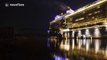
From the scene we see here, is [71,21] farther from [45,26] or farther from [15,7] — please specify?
[15,7]

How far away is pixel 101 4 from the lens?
15.6 meters

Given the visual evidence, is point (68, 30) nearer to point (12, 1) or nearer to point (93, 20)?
point (93, 20)

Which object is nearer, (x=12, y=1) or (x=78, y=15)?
(x=12, y=1)

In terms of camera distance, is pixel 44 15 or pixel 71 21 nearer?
pixel 44 15

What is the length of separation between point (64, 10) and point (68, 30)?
2059mm

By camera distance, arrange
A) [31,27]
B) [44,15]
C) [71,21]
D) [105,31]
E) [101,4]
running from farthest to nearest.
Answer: [71,21]
[31,27]
[44,15]
[101,4]
[105,31]

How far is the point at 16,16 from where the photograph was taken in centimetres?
1784

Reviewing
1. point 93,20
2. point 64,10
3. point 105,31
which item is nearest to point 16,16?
point 64,10

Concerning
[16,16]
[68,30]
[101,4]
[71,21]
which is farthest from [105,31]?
[16,16]

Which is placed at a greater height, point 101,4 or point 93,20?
point 101,4

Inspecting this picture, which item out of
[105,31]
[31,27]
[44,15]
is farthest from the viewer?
[31,27]

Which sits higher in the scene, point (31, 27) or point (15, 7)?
point (15, 7)

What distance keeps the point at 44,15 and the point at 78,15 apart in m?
2.92

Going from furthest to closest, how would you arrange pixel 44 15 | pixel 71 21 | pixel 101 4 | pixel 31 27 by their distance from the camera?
pixel 71 21 < pixel 31 27 < pixel 44 15 < pixel 101 4
